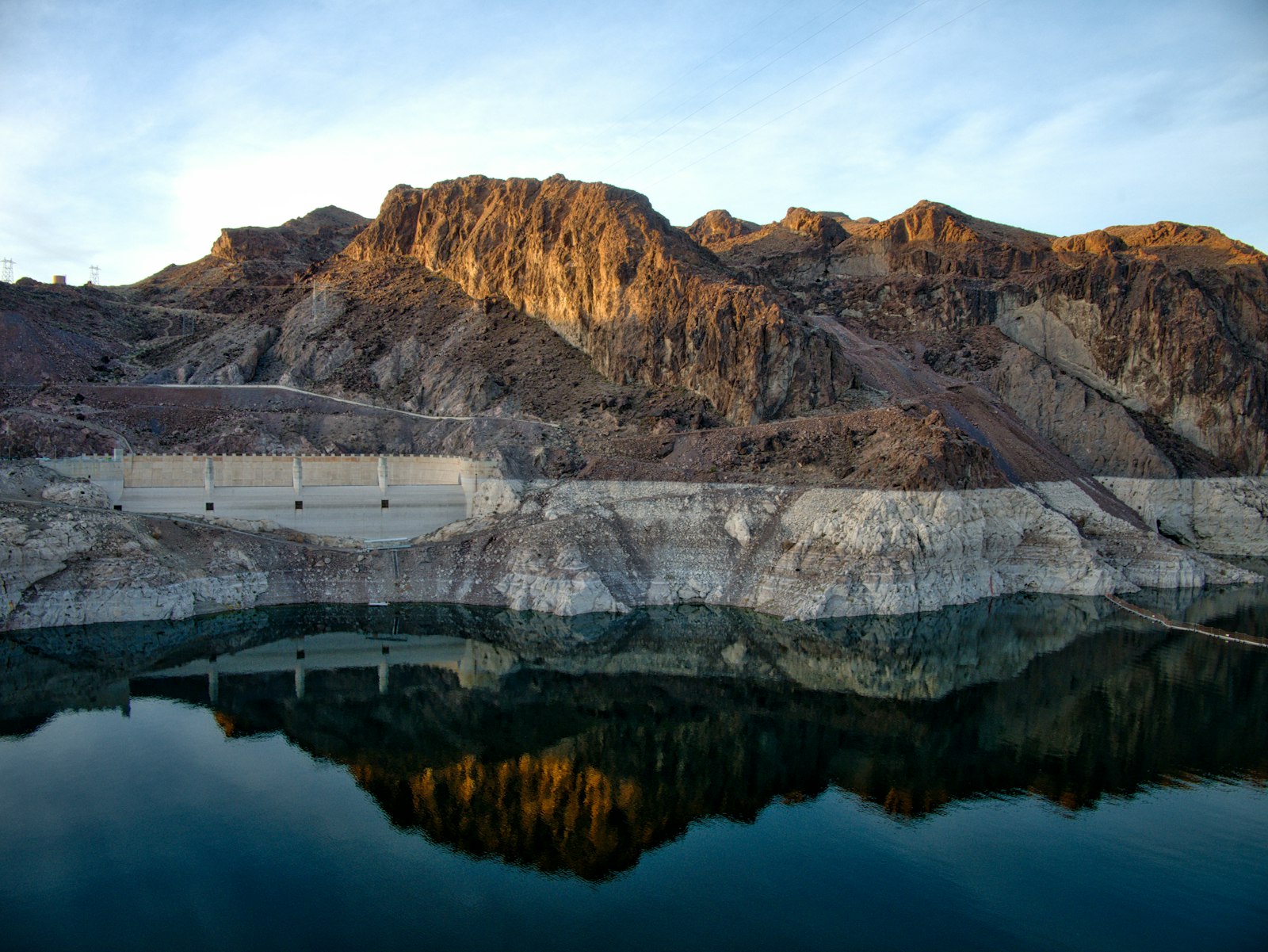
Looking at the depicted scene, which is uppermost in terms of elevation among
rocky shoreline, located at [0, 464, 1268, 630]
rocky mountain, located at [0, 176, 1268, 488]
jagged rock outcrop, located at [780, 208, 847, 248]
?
jagged rock outcrop, located at [780, 208, 847, 248]

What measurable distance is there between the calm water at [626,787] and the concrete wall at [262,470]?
901 centimetres

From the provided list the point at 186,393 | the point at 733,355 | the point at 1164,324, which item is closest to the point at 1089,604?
the point at 733,355

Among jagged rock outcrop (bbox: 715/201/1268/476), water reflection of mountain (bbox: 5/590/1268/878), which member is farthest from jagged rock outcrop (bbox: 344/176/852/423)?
water reflection of mountain (bbox: 5/590/1268/878)

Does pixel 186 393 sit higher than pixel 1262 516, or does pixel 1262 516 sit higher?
pixel 186 393

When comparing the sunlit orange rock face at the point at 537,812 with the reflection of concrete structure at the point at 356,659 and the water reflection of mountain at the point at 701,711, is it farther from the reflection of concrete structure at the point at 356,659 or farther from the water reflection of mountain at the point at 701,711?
the reflection of concrete structure at the point at 356,659

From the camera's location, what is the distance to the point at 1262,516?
70438mm

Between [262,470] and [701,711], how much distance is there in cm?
2977

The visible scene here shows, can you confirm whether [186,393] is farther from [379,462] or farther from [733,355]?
[733,355]

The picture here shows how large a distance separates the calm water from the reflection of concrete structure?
202 mm

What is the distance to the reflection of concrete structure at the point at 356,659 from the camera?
126ft

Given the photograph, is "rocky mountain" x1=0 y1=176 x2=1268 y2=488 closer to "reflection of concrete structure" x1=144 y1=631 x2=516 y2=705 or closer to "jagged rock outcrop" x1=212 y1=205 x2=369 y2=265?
"jagged rock outcrop" x1=212 y1=205 x2=369 y2=265

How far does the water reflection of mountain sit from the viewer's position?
27203mm

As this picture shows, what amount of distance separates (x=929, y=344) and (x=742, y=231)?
53781mm

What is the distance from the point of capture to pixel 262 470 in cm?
5084
